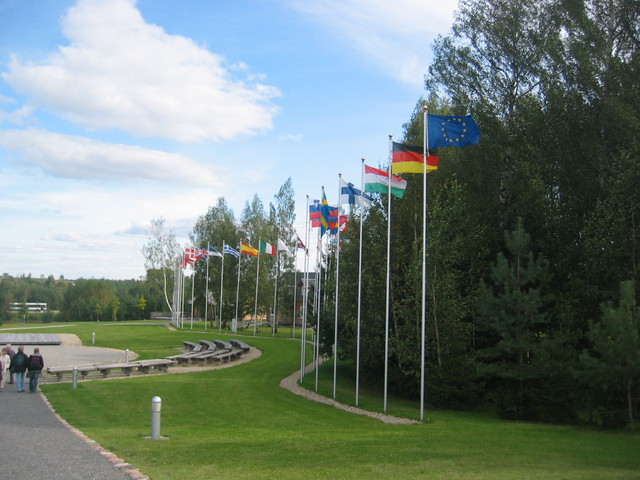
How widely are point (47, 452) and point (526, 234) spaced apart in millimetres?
15415

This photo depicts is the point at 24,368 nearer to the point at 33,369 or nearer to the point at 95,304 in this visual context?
the point at 33,369

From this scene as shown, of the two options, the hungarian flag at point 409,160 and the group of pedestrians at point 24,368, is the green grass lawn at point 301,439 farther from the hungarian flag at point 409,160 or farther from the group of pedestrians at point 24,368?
the hungarian flag at point 409,160

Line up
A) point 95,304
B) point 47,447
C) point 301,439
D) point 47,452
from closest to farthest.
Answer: point 47,452, point 47,447, point 301,439, point 95,304

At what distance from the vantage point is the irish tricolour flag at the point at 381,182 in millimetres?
19094

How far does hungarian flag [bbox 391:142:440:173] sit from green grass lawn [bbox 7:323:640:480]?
7.33 metres

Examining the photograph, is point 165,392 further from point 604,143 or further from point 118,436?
point 604,143

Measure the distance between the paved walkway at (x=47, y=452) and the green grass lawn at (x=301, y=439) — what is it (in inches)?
18.8

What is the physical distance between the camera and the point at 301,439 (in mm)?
12438

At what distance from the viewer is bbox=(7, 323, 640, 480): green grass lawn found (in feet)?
30.9

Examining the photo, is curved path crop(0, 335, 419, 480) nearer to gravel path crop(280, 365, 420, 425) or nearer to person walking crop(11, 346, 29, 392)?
gravel path crop(280, 365, 420, 425)

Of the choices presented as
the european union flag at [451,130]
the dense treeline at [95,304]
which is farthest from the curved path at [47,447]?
the dense treeline at [95,304]

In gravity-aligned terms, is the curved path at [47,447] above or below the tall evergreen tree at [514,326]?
below

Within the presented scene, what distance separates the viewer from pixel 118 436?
39.5 ft

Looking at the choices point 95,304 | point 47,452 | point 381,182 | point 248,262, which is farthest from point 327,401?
point 95,304
